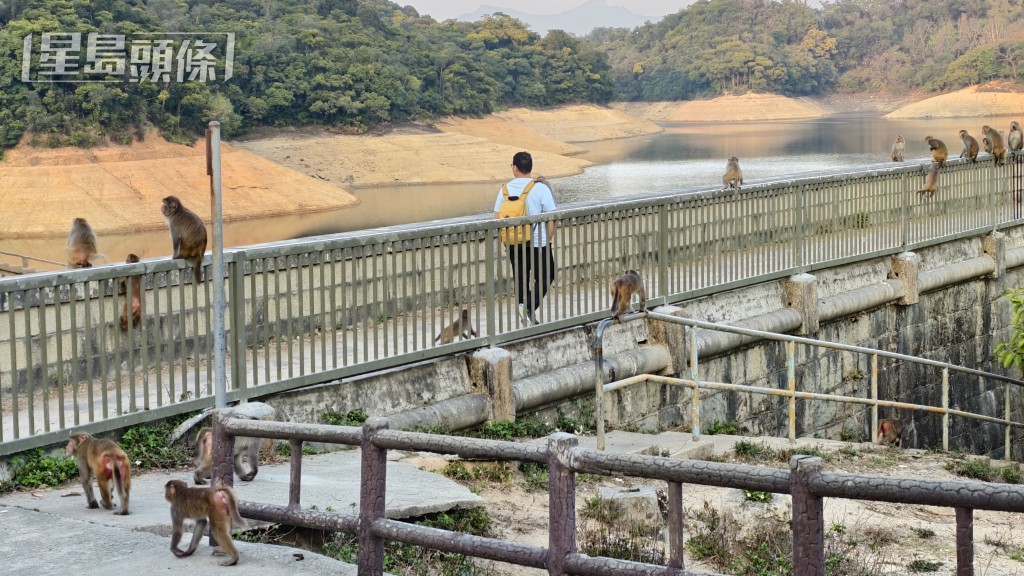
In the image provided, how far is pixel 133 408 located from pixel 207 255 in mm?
1149

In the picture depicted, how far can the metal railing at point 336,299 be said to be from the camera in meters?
7.18

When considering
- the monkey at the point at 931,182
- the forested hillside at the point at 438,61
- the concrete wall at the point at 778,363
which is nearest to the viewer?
the concrete wall at the point at 778,363

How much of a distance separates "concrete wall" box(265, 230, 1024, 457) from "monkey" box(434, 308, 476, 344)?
181mm

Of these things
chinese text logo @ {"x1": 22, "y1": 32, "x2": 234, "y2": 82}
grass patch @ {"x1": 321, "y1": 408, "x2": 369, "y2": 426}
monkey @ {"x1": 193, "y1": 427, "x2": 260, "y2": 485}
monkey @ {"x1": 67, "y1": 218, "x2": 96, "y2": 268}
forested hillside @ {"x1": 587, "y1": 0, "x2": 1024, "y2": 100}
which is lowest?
grass patch @ {"x1": 321, "y1": 408, "x2": 369, "y2": 426}

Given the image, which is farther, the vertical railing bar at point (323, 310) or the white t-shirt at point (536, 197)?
the white t-shirt at point (536, 197)

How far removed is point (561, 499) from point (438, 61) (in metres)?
66.6

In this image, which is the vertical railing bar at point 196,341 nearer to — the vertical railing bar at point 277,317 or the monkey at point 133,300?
the monkey at point 133,300

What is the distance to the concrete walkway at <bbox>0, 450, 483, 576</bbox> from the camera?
5215 millimetres

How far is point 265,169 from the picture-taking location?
51094 millimetres

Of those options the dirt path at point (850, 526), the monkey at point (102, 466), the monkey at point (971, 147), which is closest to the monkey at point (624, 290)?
the dirt path at point (850, 526)

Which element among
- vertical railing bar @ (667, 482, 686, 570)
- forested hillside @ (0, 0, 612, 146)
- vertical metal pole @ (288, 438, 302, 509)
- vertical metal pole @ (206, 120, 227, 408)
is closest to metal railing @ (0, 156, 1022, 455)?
vertical metal pole @ (206, 120, 227, 408)

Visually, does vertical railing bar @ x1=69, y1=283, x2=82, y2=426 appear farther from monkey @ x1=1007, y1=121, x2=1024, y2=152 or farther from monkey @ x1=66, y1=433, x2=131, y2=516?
monkey @ x1=1007, y1=121, x2=1024, y2=152

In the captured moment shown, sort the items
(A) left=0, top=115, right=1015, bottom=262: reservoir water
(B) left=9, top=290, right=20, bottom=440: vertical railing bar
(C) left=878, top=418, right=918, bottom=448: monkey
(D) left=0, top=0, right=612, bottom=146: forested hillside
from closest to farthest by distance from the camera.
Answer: (B) left=9, top=290, right=20, bottom=440: vertical railing bar < (C) left=878, top=418, right=918, bottom=448: monkey < (A) left=0, top=115, right=1015, bottom=262: reservoir water < (D) left=0, top=0, right=612, bottom=146: forested hillside

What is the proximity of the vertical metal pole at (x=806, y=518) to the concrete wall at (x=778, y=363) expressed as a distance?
15.4ft
